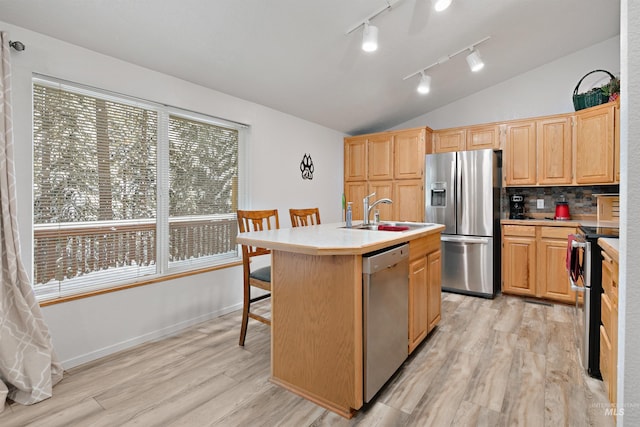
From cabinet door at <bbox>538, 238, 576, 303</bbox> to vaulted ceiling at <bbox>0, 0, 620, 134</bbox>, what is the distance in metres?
2.18

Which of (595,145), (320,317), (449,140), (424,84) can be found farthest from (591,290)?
(449,140)

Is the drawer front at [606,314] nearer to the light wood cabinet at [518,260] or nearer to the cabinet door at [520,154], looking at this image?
the light wood cabinet at [518,260]

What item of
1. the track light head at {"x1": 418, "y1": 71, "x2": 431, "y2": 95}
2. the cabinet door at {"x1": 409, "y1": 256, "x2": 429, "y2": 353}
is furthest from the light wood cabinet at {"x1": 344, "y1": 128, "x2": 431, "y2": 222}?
the cabinet door at {"x1": 409, "y1": 256, "x2": 429, "y2": 353}

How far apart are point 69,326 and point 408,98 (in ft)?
13.7

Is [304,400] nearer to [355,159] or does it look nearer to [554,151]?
[355,159]

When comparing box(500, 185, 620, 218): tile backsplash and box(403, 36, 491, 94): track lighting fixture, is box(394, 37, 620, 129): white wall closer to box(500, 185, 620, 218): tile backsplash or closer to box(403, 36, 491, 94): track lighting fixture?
box(500, 185, 620, 218): tile backsplash

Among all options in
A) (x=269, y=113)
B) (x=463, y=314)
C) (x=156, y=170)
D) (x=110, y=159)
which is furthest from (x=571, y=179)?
(x=110, y=159)

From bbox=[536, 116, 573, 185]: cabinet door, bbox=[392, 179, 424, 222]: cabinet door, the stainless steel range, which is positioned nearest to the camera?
the stainless steel range

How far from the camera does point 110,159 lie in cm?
236

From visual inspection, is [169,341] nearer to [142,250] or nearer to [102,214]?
[142,250]

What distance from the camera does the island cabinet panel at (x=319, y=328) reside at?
1603 millimetres

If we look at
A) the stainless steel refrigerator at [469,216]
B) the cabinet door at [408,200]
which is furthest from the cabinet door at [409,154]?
the stainless steel refrigerator at [469,216]

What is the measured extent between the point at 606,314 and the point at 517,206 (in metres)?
2.58

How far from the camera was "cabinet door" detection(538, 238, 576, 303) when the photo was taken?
11.0 feet
